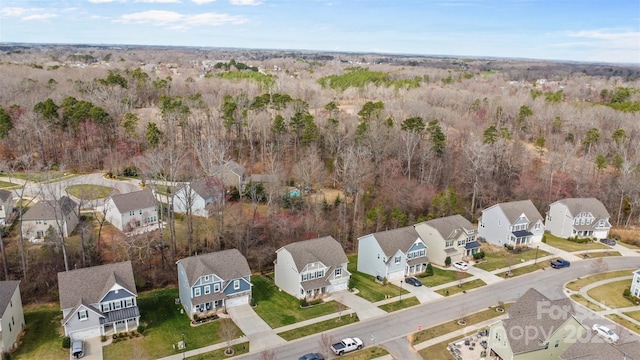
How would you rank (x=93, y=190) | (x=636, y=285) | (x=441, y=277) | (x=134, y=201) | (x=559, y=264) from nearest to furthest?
(x=636, y=285) → (x=441, y=277) → (x=559, y=264) → (x=134, y=201) → (x=93, y=190)

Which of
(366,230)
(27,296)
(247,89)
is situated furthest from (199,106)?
(27,296)

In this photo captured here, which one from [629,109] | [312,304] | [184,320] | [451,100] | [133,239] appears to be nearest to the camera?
[184,320]

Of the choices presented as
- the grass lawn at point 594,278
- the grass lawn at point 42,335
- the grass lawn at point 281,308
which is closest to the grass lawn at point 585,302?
the grass lawn at point 594,278

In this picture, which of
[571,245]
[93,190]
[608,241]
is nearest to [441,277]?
[571,245]

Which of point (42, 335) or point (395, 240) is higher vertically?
point (395, 240)

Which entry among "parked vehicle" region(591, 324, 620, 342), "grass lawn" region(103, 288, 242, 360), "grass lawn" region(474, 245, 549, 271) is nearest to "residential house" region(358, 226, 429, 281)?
"grass lawn" region(474, 245, 549, 271)

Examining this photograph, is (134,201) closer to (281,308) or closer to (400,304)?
(281,308)

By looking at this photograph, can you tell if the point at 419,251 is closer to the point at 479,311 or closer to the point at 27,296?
the point at 479,311
